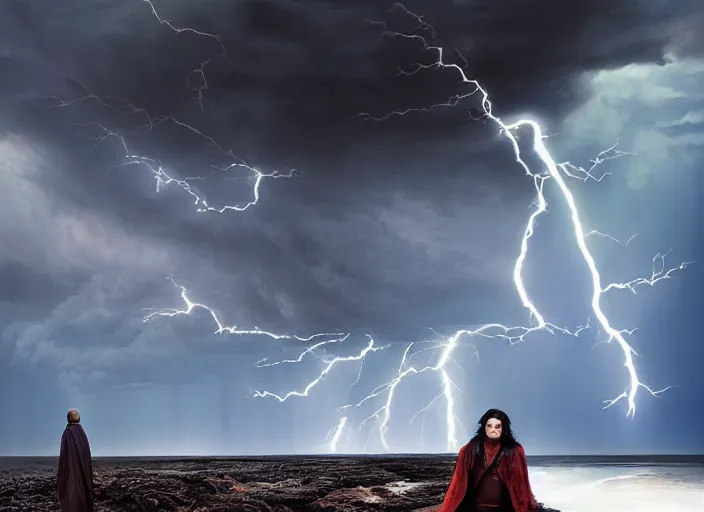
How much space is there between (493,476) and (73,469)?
252 inches

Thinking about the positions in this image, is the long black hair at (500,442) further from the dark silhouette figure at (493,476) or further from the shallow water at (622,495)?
the shallow water at (622,495)

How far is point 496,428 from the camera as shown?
5.86 metres

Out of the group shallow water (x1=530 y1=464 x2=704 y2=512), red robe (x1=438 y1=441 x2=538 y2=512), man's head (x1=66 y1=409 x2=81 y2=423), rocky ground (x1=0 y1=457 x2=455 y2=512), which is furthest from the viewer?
shallow water (x1=530 y1=464 x2=704 y2=512)

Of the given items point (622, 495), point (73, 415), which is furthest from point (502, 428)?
point (622, 495)

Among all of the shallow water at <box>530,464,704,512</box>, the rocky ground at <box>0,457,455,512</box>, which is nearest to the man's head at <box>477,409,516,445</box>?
the rocky ground at <box>0,457,455,512</box>

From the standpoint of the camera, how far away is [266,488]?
1742cm

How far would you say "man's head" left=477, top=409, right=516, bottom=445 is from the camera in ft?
19.2

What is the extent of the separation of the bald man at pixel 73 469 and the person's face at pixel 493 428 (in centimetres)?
622

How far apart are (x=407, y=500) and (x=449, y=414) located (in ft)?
29.3

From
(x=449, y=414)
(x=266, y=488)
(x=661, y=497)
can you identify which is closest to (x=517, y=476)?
(x=266, y=488)

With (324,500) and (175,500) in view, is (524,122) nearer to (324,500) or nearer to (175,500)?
(324,500)

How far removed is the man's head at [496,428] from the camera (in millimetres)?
5859

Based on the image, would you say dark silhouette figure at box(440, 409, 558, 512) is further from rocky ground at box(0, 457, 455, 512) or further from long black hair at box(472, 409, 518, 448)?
rocky ground at box(0, 457, 455, 512)

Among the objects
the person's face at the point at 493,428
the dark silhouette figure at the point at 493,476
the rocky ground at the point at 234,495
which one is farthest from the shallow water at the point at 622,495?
the person's face at the point at 493,428
